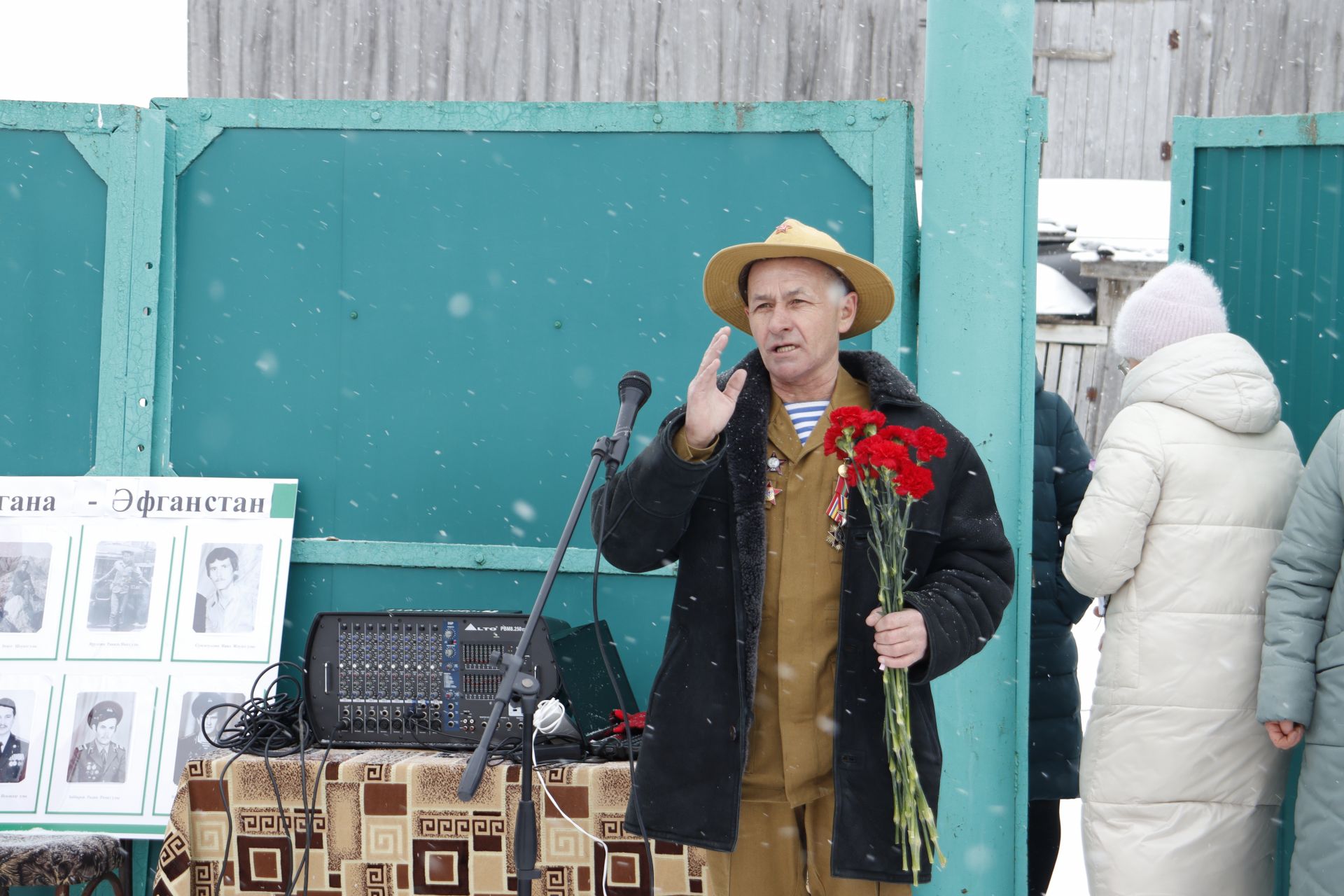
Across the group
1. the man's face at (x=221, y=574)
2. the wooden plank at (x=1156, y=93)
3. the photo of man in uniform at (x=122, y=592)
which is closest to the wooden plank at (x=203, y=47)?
the photo of man in uniform at (x=122, y=592)

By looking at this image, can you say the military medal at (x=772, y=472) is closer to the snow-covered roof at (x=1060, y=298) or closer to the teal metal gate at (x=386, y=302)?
the teal metal gate at (x=386, y=302)

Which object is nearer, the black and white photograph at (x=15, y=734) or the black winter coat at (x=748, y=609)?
the black winter coat at (x=748, y=609)

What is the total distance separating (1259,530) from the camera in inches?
118

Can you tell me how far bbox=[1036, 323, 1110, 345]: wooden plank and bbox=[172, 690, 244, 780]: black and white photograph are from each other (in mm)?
5499

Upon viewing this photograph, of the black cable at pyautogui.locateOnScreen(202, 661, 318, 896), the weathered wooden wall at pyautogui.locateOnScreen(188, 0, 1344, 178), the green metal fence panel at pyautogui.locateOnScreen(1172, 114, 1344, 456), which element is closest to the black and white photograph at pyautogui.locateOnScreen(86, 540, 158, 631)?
the black cable at pyautogui.locateOnScreen(202, 661, 318, 896)

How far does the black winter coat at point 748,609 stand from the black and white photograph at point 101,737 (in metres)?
2.14

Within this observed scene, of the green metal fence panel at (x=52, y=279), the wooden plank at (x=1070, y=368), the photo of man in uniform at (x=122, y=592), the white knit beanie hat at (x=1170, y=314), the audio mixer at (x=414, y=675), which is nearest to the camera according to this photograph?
the white knit beanie hat at (x=1170, y=314)

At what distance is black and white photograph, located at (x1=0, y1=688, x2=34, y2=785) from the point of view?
3.72m

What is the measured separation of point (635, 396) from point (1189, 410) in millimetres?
1590

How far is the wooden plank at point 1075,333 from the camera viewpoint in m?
7.42

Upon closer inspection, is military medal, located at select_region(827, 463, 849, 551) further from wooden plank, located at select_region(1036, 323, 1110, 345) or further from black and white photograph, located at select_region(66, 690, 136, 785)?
wooden plank, located at select_region(1036, 323, 1110, 345)

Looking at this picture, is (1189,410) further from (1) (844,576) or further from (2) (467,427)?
(2) (467,427)

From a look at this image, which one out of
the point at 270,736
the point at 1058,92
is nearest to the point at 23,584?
the point at 270,736

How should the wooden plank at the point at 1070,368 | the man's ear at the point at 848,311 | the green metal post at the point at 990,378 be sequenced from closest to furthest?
1. the man's ear at the point at 848,311
2. the green metal post at the point at 990,378
3. the wooden plank at the point at 1070,368
